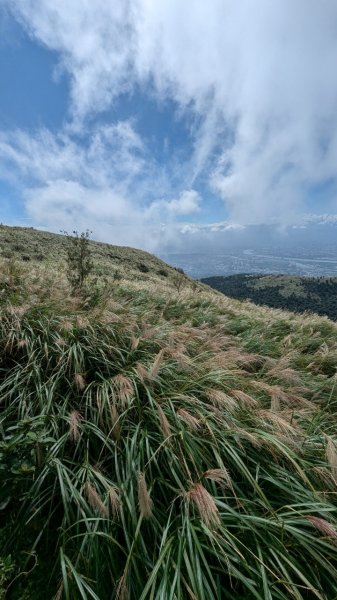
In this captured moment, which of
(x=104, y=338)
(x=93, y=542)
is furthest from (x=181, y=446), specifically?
(x=104, y=338)

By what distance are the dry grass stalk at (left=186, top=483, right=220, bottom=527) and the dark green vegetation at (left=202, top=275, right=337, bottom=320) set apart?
111189mm

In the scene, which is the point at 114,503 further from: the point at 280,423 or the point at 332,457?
the point at 332,457

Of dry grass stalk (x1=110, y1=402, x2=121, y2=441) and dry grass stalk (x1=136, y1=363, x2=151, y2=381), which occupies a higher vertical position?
dry grass stalk (x1=136, y1=363, x2=151, y2=381)

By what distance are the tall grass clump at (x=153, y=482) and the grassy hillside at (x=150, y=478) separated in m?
0.01

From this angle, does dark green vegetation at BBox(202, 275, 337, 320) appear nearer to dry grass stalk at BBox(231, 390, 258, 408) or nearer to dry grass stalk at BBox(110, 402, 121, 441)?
dry grass stalk at BBox(231, 390, 258, 408)

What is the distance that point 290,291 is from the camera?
13525cm

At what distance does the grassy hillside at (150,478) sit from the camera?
1.96 meters

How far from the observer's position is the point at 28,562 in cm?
223

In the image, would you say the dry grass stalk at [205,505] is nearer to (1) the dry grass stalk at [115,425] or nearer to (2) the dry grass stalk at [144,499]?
(2) the dry grass stalk at [144,499]

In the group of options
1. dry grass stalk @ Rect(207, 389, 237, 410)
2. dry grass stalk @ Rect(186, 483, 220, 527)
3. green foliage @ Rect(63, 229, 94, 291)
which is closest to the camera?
dry grass stalk @ Rect(186, 483, 220, 527)

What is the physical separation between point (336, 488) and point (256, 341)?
13.5ft

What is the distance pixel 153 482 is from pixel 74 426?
0.89 meters

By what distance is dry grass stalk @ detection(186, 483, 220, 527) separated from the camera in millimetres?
1899

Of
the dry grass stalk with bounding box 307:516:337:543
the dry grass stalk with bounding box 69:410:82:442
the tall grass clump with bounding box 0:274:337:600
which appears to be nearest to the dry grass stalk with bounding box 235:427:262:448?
the tall grass clump with bounding box 0:274:337:600
